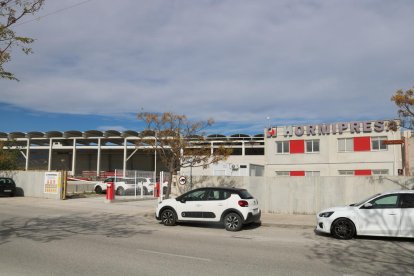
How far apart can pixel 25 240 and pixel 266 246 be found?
6.54 m

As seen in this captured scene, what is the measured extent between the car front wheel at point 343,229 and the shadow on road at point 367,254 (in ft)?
0.62

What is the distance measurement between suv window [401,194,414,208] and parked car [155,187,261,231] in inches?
194

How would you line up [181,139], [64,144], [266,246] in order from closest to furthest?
[266,246] → [181,139] → [64,144]

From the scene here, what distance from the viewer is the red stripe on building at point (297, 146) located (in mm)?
45156

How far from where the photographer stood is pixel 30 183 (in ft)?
101

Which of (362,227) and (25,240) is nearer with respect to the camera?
(25,240)

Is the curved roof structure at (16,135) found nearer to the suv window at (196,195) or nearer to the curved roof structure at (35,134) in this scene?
the curved roof structure at (35,134)

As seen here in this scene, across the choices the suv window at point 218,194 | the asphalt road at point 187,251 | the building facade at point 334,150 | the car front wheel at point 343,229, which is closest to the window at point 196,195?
the suv window at point 218,194

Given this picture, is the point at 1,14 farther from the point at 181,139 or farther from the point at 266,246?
the point at 181,139

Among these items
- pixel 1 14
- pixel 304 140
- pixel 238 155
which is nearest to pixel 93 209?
pixel 1 14

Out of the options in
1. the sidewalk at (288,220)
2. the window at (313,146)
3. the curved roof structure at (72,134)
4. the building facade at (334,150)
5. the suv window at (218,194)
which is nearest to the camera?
the suv window at (218,194)

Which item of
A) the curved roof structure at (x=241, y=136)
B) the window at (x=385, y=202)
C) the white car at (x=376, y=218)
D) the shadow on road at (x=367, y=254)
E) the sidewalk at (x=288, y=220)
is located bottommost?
the shadow on road at (x=367, y=254)

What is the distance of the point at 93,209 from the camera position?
Result: 72.7ft

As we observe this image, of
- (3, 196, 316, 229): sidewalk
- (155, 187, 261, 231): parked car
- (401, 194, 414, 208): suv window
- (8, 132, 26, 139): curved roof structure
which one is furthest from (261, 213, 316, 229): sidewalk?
(8, 132, 26, 139): curved roof structure
